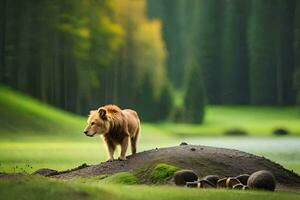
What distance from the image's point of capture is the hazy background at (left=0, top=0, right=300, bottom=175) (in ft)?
122

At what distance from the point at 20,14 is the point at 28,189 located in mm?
34450

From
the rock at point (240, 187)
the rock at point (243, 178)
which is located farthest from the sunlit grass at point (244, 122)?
the rock at point (240, 187)

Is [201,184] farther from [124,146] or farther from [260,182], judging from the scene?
[124,146]

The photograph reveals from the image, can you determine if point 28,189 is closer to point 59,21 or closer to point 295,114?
point 59,21

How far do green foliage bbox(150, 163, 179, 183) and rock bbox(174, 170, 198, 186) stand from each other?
71 cm

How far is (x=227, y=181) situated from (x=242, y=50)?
44412 mm

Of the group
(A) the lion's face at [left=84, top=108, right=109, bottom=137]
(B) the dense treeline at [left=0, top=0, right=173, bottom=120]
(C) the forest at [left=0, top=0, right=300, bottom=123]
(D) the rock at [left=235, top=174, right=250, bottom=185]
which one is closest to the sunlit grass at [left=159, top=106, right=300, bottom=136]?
(C) the forest at [left=0, top=0, right=300, bottom=123]

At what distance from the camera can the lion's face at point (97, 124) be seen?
15.9m

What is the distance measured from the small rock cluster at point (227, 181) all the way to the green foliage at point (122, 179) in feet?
3.01

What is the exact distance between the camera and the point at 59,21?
44812 millimetres

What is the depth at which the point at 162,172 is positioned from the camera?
15117 mm

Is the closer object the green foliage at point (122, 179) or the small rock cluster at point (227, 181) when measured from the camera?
the small rock cluster at point (227, 181)

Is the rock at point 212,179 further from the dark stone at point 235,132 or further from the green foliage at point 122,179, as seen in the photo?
the dark stone at point 235,132

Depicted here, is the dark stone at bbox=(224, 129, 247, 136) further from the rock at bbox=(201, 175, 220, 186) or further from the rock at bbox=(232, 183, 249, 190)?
the rock at bbox=(232, 183, 249, 190)
